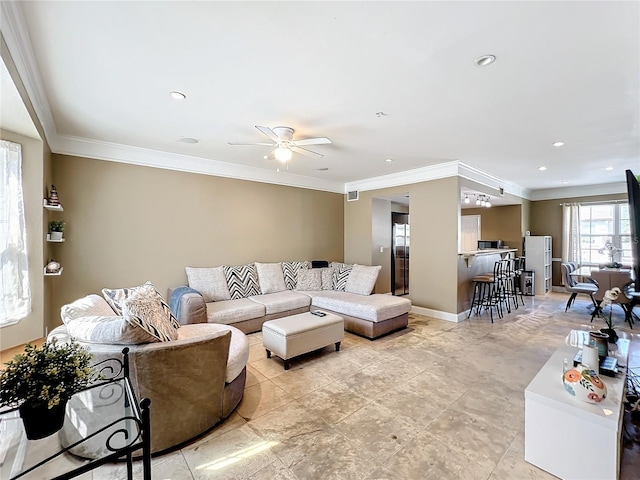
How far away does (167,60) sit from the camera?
206 cm

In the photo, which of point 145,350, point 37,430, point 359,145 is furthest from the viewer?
point 359,145

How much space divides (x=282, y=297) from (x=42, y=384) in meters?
3.64

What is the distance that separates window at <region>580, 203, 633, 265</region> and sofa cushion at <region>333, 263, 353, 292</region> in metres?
6.54

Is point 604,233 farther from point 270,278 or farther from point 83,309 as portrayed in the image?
point 83,309

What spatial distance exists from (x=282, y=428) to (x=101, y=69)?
3.02 meters

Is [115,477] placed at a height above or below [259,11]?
below

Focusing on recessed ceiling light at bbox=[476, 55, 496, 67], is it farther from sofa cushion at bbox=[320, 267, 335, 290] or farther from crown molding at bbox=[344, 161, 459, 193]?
sofa cushion at bbox=[320, 267, 335, 290]

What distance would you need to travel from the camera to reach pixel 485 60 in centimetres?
203

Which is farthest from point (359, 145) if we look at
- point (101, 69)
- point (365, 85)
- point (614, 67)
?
point (101, 69)

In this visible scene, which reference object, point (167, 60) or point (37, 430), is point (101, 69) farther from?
point (37, 430)

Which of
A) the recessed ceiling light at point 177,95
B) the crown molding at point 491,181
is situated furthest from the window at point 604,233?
the recessed ceiling light at point 177,95

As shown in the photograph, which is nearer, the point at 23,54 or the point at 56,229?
the point at 23,54

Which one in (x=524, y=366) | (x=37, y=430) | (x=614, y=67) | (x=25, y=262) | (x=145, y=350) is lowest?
(x=524, y=366)

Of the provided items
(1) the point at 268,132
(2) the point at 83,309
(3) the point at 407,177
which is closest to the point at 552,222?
(3) the point at 407,177
